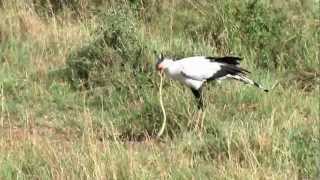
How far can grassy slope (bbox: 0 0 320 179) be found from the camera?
4465 millimetres

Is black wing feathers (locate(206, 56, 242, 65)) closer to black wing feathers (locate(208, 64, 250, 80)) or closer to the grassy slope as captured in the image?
black wing feathers (locate(208, 64, 250, 80))

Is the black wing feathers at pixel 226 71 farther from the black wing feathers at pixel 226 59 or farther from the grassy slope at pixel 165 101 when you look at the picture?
the grassy slope at pixel 165 101

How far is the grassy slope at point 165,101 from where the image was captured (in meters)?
4.46

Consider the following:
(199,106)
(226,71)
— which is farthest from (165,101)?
(226,71)

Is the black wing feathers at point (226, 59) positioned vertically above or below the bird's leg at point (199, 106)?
above

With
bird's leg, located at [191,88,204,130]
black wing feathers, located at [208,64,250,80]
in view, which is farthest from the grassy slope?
black wing feathers, located at [208,64,250,80]

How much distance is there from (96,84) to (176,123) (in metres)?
1.51

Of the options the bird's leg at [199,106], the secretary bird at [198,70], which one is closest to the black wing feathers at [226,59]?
the secretary bird at [198,70]

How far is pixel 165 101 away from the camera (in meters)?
5.99

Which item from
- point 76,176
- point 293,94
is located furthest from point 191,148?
point 293,94

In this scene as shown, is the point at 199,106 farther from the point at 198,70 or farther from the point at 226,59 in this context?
the point at 226,59

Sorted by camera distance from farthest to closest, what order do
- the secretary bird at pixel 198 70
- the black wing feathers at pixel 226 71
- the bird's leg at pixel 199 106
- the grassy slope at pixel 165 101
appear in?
the black wing feathers at pixel 226 71 < the secretary bird at pixel 198 70 < the bird's leg at pixel 199 106 < the grassy slope at pixel 165 101

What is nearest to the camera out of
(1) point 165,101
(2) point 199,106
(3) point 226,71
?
(2) point 199,106

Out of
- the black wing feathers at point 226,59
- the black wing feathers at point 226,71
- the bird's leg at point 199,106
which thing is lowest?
the bird's leg at point 199,106
